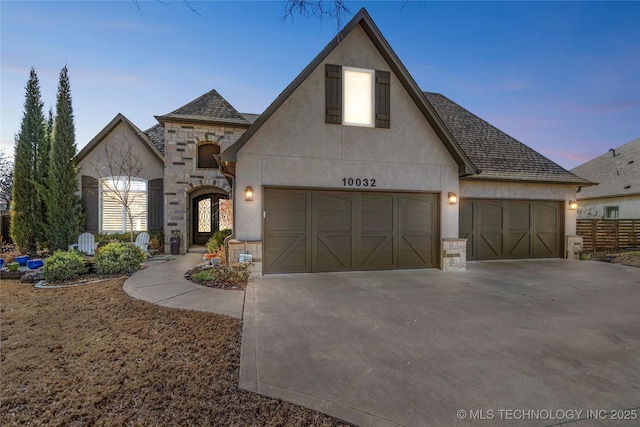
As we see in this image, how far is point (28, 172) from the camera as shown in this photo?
11.2 metres

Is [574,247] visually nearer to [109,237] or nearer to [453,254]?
[453,254]

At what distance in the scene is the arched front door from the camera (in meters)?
13.8

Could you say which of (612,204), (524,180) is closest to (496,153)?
(524,180)

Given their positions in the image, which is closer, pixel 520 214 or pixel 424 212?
pixel 424 212

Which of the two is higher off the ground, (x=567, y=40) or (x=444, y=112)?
(x=567, y=40)

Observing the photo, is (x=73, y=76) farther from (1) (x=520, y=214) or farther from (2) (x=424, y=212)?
(1) (x=520, y=214)

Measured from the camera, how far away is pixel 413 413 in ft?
7.30

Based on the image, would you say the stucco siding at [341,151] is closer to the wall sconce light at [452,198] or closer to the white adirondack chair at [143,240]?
the wall sconce light at [452,198]

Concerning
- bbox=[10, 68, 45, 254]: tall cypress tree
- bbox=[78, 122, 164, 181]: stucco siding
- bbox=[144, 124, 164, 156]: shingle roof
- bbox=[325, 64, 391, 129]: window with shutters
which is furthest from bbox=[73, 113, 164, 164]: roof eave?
bbox=[325, 64, 391, 129]: window with shutters

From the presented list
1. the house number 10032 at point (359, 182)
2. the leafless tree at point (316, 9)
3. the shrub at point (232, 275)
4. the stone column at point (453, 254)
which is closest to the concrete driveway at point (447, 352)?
the shrub at point (232, 275)

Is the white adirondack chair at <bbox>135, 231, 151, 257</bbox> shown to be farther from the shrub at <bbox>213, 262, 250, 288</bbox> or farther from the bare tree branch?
the bare tree branch

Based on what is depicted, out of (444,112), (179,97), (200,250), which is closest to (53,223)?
(200,250)

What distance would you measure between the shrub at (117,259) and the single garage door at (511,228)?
10357 millimetres

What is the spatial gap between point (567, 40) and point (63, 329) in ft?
60.2
